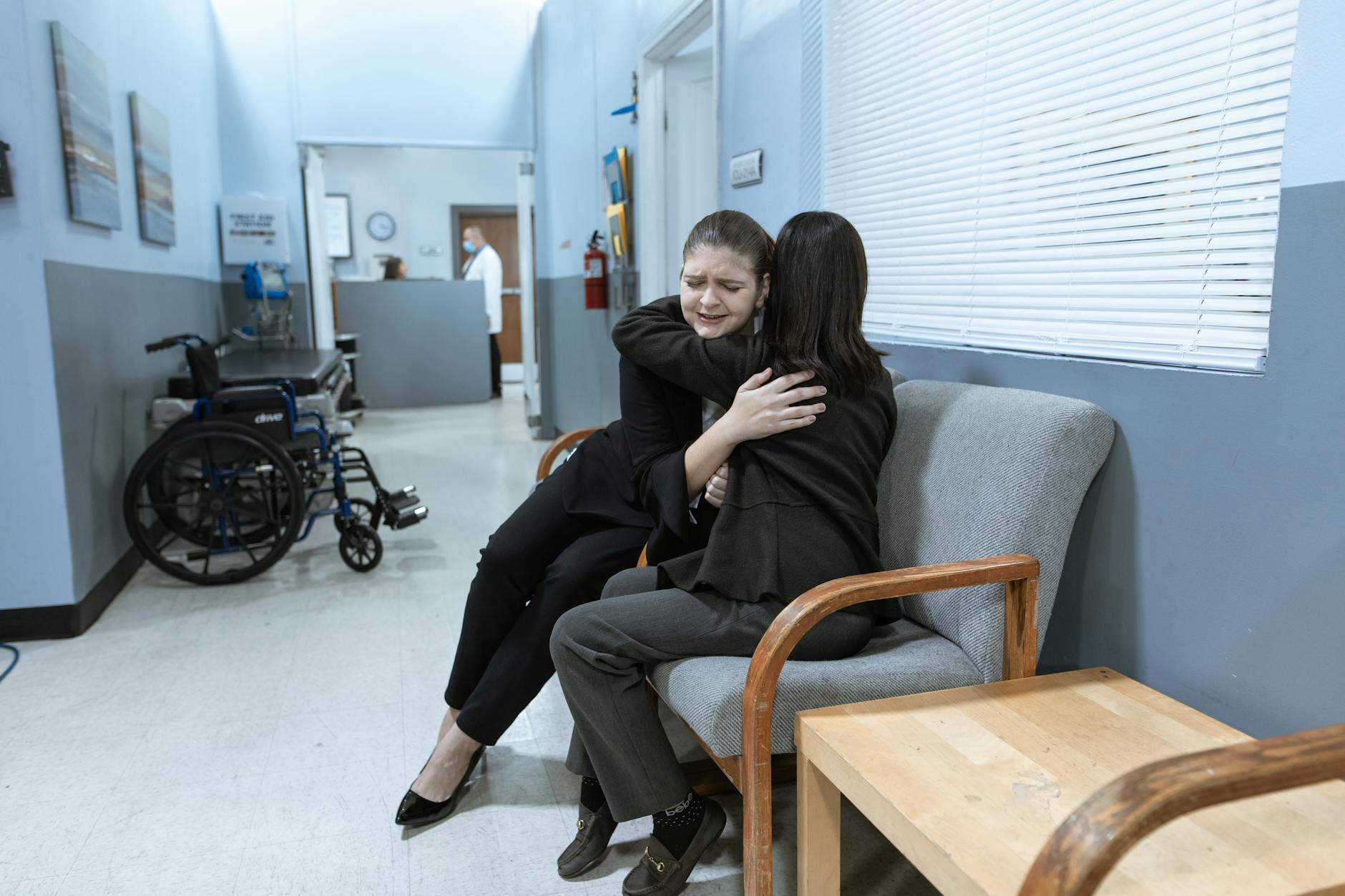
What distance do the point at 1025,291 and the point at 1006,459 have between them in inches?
15.9

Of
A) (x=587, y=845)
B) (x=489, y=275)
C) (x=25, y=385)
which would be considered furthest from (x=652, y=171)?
(x=489, y=275)

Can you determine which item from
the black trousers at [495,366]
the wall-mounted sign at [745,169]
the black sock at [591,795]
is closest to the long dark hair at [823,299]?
the black sock at [591,795]

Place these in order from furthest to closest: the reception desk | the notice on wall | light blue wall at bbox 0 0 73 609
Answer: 1. the reception desk
2. the notice on wall
3. light blue wall at bbox 0 0 73 609

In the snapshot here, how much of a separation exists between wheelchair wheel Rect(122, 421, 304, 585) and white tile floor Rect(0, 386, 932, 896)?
13cm

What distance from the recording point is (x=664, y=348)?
63.1 inches

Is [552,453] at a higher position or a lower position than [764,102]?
lower

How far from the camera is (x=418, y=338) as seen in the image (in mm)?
7770

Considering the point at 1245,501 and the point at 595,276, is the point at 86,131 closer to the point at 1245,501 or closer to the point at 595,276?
the point at 595,276

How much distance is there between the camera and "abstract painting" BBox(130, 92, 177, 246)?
12.5 ft

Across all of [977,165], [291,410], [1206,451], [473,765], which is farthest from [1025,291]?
[291,410]

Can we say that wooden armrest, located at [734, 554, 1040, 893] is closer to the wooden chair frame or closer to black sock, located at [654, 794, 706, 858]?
the wooden chair frame

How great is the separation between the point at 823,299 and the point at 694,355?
228mm

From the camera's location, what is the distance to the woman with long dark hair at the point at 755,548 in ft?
4.93

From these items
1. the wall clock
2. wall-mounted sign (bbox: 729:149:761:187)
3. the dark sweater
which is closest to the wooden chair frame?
the dark sweater
